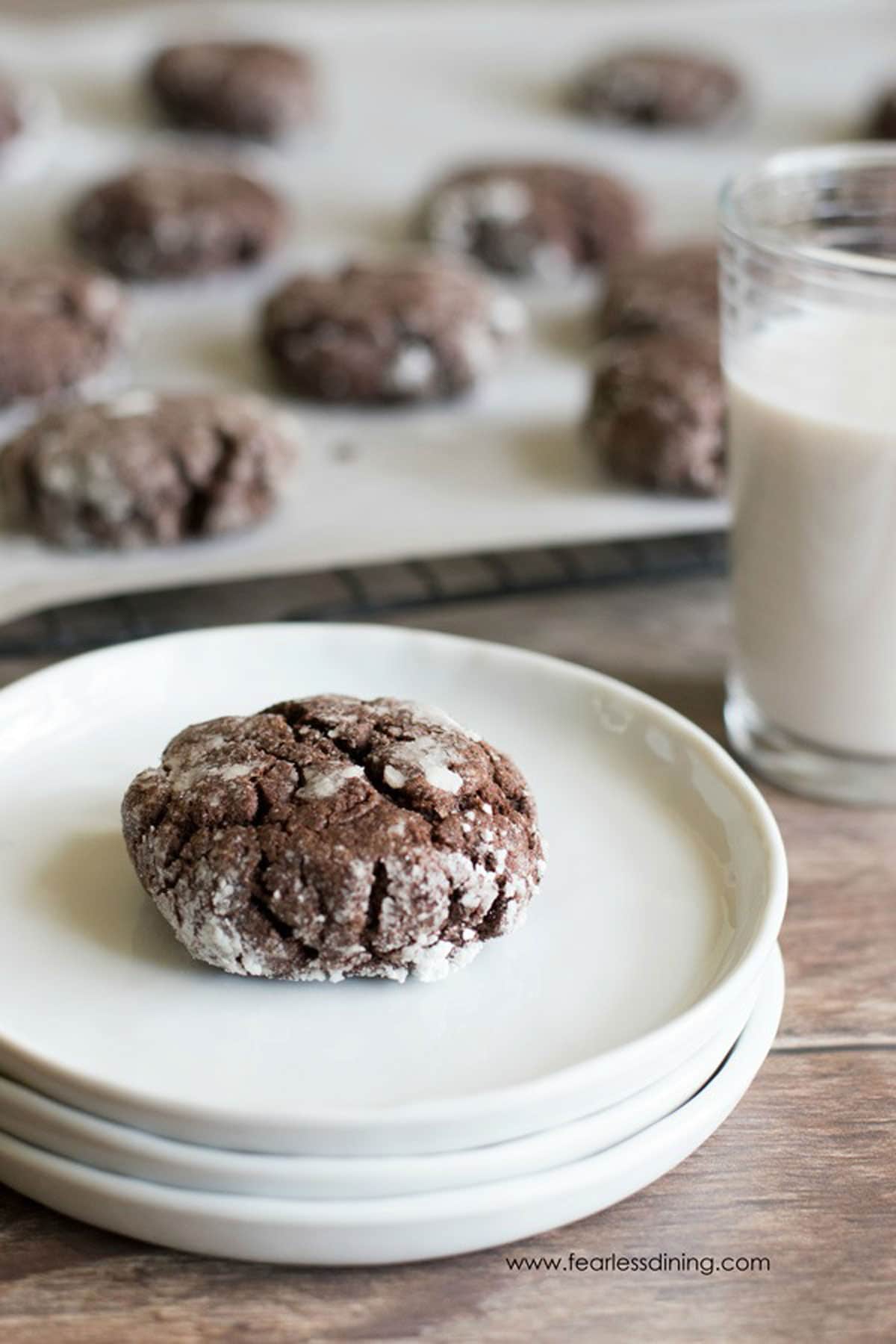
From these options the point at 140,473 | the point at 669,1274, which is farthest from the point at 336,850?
the point at 140,473

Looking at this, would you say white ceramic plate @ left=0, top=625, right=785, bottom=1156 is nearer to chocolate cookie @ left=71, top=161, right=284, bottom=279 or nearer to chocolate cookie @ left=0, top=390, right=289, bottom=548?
chocolate cookie @ left=0, top=390, right=289, bottom=548

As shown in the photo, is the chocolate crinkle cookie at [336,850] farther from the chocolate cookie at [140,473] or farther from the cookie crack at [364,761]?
the chocolate cookie at [140,473]

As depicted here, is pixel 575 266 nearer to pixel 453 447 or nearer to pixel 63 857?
pixel 453 447

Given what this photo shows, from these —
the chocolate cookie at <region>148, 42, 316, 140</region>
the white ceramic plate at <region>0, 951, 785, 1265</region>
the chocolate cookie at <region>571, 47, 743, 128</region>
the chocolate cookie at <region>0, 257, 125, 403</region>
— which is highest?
the chocolate cookie at <region>148, 42, 316, 140</region>

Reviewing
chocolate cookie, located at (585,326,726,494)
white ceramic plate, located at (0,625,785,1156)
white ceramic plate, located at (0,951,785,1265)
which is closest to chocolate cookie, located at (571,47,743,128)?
chocolate cookie, located at (585,326,726,494)

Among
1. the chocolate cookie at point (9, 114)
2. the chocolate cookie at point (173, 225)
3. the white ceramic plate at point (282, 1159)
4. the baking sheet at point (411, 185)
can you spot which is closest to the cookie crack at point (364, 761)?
the white ceramic plate at point (282, 1159)

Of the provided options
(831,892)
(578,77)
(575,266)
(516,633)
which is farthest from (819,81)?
(831,892)

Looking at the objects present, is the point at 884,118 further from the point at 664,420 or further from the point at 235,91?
the point at 664,420
